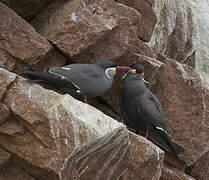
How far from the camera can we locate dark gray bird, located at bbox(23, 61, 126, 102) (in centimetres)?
764

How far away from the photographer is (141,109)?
893cm

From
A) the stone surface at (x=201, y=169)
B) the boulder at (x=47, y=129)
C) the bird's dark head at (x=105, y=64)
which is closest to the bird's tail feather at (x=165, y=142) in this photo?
the stone surface at (x=201, y=169)

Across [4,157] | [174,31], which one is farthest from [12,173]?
[174,31]

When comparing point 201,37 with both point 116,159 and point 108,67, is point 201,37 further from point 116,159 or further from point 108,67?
point 116,159

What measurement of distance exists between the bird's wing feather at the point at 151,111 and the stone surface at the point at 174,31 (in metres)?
2.24

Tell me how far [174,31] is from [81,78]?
445 centimetres

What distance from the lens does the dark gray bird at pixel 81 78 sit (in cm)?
764

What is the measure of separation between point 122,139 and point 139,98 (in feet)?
6.66

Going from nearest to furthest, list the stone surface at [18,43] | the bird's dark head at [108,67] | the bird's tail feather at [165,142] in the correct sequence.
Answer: the stone surface at [18,43], the bird's dark head at [108,67], the bird's tail feather at [165,142]

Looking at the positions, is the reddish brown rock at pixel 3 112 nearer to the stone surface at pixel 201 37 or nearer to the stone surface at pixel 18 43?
the stone surface at pixel 18 43

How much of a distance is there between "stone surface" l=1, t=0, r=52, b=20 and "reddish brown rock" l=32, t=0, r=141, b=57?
13 centimetres

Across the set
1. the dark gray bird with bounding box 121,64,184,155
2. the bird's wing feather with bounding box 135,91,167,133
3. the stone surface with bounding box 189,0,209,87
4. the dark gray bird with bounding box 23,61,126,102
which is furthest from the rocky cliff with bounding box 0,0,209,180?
the stone surface with bounding box 189,0,209,87

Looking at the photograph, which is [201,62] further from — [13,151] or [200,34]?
[13,151]

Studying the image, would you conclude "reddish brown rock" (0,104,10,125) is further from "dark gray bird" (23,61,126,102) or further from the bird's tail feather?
the bird's tail feather
